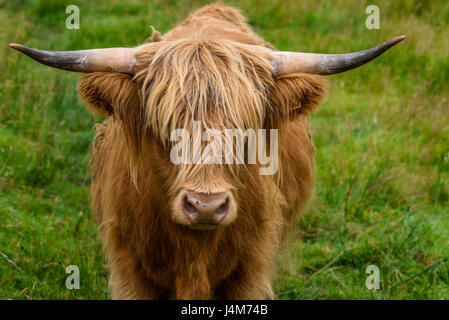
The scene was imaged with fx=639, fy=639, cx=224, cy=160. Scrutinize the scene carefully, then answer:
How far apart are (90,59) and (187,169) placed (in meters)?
0.68

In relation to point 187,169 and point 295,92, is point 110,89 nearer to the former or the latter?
point 187,169

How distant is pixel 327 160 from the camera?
207 inches

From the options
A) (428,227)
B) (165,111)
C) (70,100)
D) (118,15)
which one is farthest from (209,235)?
(118,15)

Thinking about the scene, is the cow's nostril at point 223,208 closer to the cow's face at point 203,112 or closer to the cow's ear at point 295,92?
the cow's face at point 203,112

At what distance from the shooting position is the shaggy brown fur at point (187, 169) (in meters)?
2.80

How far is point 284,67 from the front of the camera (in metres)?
3.02

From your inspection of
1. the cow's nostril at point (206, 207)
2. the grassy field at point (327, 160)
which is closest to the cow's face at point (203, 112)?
the cow's nostril at point (206, 207)

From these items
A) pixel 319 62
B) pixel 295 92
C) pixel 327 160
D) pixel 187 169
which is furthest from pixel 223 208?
pixel 327 160

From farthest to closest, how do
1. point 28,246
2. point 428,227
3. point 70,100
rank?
point 70,100 < point 428,227 < point 28,246

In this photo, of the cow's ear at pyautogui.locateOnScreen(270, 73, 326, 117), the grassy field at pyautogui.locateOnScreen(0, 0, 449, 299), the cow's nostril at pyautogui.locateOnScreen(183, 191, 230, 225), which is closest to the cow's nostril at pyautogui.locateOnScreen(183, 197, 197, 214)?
the cow's nostril at pyautogui.locateOnScreen(183, 191, 230, 225)

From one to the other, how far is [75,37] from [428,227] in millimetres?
4132

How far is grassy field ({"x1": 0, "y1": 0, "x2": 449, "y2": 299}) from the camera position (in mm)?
4031

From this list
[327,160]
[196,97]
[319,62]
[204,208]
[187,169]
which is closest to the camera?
[204,208]
